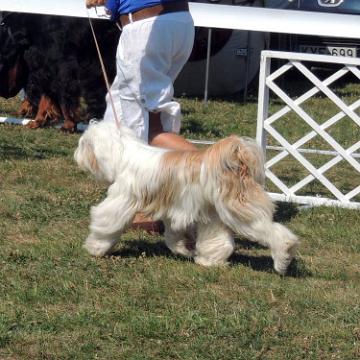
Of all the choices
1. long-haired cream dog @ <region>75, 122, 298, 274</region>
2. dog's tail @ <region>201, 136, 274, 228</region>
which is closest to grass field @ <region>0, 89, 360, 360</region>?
long-haired cream dog @ <region>75, 122, 298, 274</region>

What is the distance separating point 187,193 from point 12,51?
513cm

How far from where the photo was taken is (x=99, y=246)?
5328mm

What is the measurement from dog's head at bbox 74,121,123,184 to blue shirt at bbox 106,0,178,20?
2.48ft

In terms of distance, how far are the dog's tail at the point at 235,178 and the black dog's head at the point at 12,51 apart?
5.10 metres

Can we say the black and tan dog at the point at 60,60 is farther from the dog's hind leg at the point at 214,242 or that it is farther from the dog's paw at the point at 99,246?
the dog's hind leg at the point at 214,242

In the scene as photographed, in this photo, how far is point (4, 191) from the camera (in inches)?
276

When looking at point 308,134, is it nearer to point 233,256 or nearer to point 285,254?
point 233,256

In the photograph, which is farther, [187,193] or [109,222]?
[109,222]

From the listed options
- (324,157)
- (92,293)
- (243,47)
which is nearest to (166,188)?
(92,293)

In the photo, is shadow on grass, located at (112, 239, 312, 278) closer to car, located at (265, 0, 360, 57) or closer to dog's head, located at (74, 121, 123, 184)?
dog's head, located at (74, 121, 123, 184)

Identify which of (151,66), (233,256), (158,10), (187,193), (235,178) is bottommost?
(233,256)

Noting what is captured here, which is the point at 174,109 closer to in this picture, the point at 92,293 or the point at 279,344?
the point at 92,293

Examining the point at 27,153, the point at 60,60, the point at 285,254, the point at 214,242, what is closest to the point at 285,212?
the point at 214,242

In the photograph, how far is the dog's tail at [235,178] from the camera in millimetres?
4855
